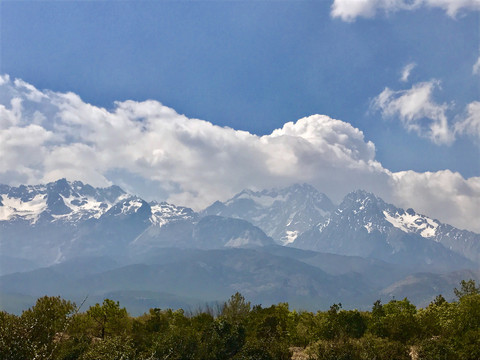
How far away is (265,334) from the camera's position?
100500 mm

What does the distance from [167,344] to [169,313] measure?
56307mm

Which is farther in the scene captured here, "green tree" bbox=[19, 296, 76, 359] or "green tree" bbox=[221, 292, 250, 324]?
"green tree" bbox=[221, 292, 250, 324]

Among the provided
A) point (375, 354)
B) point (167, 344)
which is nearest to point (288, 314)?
point (375, 354)

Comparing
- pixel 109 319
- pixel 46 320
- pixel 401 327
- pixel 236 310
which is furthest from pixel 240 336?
pixel 236 310

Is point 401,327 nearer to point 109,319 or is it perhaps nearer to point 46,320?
point 109,319

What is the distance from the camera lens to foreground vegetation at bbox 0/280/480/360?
58781 mm

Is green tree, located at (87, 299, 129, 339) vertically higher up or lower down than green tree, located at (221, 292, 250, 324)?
lower down

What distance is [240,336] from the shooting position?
229 feet

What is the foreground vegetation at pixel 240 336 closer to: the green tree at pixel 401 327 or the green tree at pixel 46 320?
the green tree at pixel 401 327

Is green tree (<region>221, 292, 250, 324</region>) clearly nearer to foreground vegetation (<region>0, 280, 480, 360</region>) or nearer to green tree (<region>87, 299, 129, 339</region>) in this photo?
foreground vegetation (<region>0, 280, 480, 360</region>)

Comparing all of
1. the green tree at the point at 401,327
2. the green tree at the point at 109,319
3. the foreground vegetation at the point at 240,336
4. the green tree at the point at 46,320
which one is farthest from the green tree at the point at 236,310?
the green tree at the point at 46,320

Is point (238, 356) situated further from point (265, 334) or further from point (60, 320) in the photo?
point (265, 334)

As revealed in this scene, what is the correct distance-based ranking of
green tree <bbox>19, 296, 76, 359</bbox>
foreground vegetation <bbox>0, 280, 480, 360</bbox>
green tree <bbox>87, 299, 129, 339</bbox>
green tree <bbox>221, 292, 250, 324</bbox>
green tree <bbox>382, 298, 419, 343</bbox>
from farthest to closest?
green tree <bbox>221, 292, 250, 324</bbox> < green tree <bbox>87, 299, 129, 339</bbox> < green tree <bbox>382, 298, 419, 343</bbox> < green tree <bbox>19, 296, 76, 359</bbox> < foreground vegetation <bbox>0, 280, 480, 360</bbox>

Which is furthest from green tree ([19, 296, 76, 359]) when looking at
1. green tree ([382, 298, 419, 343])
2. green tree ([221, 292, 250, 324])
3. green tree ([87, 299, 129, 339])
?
green tree ([382, 298, 419, 343])
